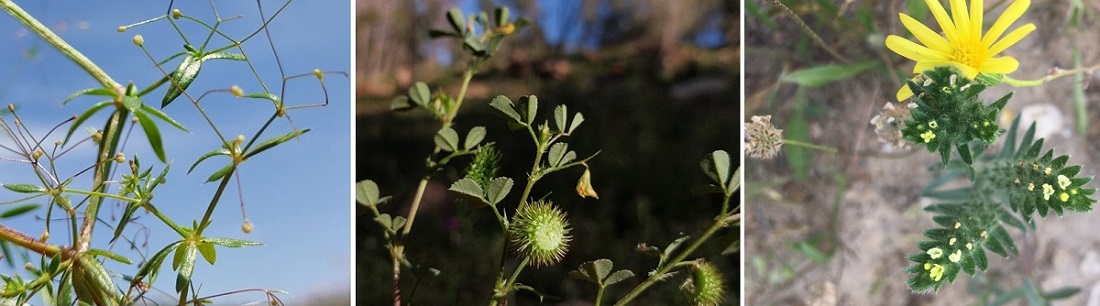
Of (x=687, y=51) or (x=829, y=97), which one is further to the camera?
(x=829, y=97)

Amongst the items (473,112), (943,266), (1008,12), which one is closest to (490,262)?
(473,112)

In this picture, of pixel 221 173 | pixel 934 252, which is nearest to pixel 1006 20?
pixel 934 252

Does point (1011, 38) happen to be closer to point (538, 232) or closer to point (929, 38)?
point (929, 38)

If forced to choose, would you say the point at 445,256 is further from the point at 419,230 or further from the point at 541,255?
the point at 541,255

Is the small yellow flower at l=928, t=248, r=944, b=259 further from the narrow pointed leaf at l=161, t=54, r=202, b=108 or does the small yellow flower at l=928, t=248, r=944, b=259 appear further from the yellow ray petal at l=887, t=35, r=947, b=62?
the narrow pointed leaf at l=161, t=54, r=202, b=108

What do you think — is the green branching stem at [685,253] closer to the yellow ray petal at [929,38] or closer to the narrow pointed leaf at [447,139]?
the narrow pointed leaf at [447,139]

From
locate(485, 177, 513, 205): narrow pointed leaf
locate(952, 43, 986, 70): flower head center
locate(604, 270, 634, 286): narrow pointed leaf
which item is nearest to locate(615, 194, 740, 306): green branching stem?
locate(604, 270, 634, 286): narrow pointed leaf
